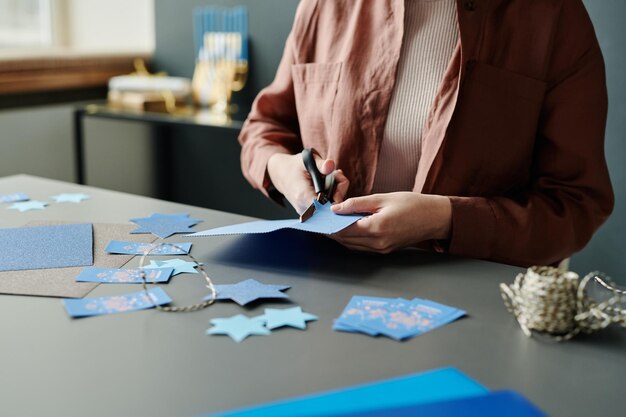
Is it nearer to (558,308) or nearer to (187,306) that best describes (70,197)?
(187,306)

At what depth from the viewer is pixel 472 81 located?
1216 mm

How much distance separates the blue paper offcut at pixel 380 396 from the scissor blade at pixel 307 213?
391mm

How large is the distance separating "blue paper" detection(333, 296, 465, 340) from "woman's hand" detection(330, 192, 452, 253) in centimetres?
16

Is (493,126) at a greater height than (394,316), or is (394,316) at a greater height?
(493,126)

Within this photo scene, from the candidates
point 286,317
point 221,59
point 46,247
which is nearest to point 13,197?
point 46,247

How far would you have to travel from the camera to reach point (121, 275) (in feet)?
3.03

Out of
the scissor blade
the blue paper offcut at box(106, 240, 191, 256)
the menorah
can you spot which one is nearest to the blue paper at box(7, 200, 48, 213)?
the blue paper offcut at box(106, 240, 191, 256)

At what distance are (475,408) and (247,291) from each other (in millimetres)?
365

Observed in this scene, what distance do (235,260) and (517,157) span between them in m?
0.52

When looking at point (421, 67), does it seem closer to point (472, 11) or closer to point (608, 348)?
point (472, 11)

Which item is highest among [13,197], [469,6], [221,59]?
[469,6]

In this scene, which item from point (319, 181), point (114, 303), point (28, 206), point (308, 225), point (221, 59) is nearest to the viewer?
point (114, 303)

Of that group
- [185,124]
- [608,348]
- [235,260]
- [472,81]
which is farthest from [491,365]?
[185,124]

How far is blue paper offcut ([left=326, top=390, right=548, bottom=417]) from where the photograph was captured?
563mm
